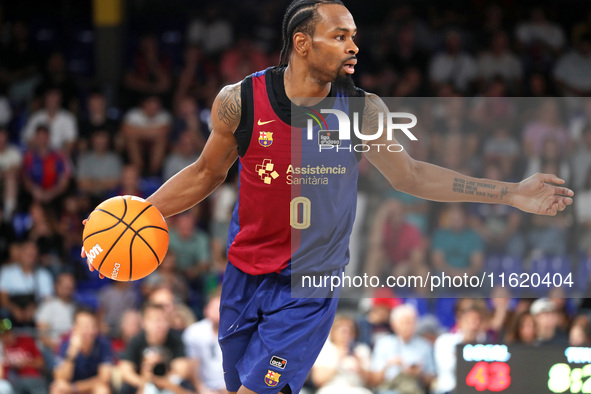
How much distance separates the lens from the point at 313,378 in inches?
277

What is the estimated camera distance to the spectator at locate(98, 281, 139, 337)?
808 centimetres

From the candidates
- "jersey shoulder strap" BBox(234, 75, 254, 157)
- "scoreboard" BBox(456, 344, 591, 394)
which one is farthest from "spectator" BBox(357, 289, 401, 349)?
"jersey shoulder strap" BBox(234, 75, 254, 157)

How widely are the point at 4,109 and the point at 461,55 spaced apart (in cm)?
606

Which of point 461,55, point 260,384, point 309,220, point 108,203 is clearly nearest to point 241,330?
point 260,384

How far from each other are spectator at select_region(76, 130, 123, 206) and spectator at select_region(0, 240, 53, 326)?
111cm

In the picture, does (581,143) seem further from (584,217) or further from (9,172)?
(9,172)

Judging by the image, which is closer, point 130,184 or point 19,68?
point 130,184

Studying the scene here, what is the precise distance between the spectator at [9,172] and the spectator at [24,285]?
1019mm

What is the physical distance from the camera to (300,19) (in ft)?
12.7

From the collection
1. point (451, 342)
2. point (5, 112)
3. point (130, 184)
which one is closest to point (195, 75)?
point (130, 184)

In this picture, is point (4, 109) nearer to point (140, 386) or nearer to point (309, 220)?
point (140, 386)

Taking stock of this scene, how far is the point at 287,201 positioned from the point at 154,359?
3701 millimetres

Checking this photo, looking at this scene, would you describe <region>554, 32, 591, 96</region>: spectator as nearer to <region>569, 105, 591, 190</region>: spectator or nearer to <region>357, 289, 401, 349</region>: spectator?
<region>569, 105, 591, 190</region>: spectator

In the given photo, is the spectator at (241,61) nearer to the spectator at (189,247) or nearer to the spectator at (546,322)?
the spectator at (189,247)
